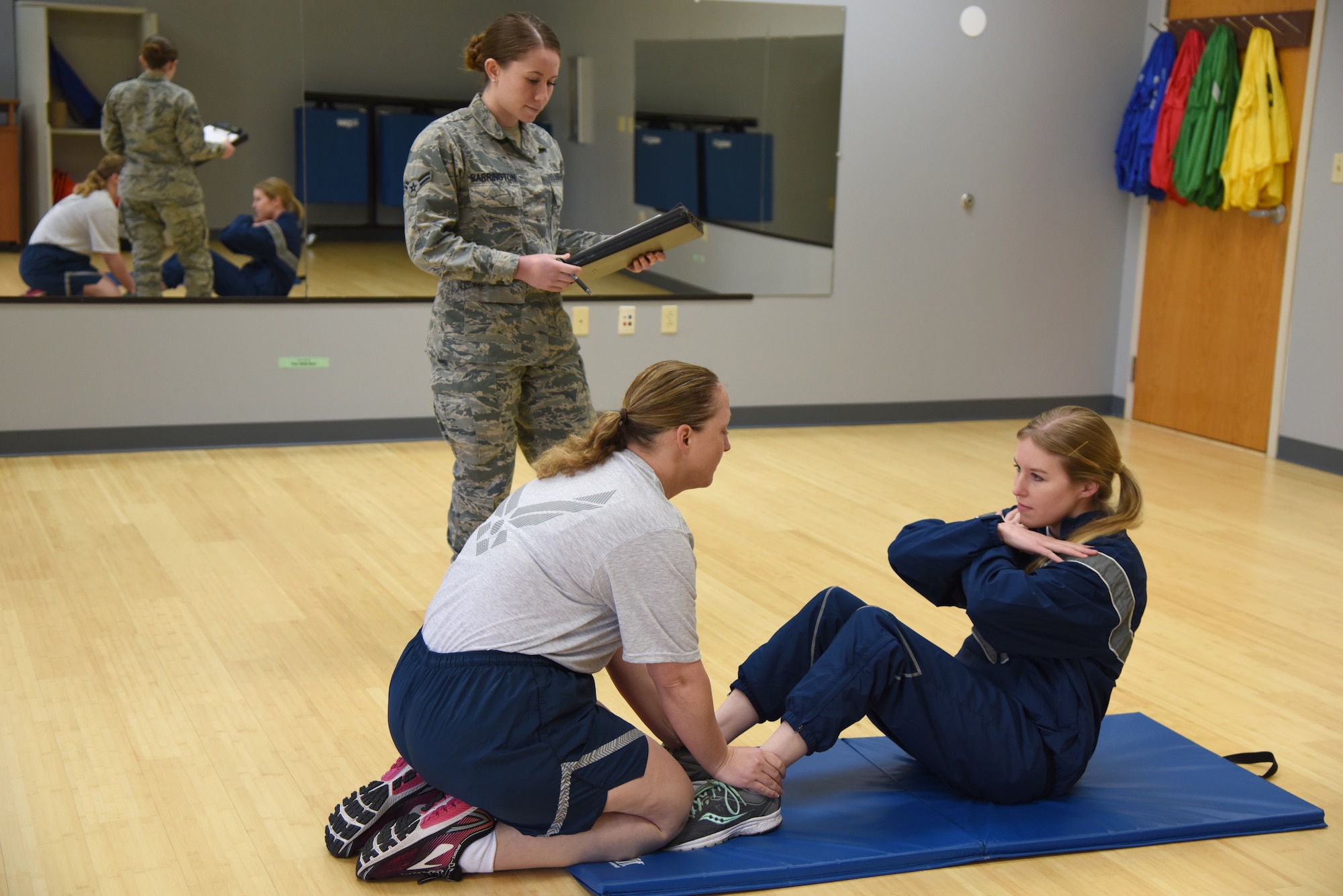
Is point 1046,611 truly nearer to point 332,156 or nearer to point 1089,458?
point 1089,458

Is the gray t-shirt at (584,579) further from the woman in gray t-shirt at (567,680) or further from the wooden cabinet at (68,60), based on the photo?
the wooden cabinet at (68,60)

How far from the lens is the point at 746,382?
6207mm

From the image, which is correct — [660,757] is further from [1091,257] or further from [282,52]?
[1091,257]

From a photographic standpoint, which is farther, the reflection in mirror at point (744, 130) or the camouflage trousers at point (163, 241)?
the reflection in mirror at point (744, 130)

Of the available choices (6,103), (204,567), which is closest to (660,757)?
(204,567)

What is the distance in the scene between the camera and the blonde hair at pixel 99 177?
5.04 metres

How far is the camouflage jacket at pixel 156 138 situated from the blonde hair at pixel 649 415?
11.7ft

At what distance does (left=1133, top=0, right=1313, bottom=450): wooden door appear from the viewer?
578cm

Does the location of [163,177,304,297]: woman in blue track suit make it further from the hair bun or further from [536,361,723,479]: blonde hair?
[536,361,723,479]: blonde hair

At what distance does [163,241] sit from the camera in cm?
518

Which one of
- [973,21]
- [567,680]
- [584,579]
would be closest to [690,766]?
[567,680]

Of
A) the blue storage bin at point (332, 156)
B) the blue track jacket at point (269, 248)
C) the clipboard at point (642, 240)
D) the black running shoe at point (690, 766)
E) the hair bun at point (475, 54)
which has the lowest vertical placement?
the black running shoe at point (690, 766)

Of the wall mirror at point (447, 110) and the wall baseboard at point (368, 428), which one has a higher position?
the wall mirror at point (447, 110)

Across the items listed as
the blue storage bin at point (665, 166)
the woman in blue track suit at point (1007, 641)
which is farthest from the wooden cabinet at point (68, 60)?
the woman in blue track suit at point (1007, 641)
